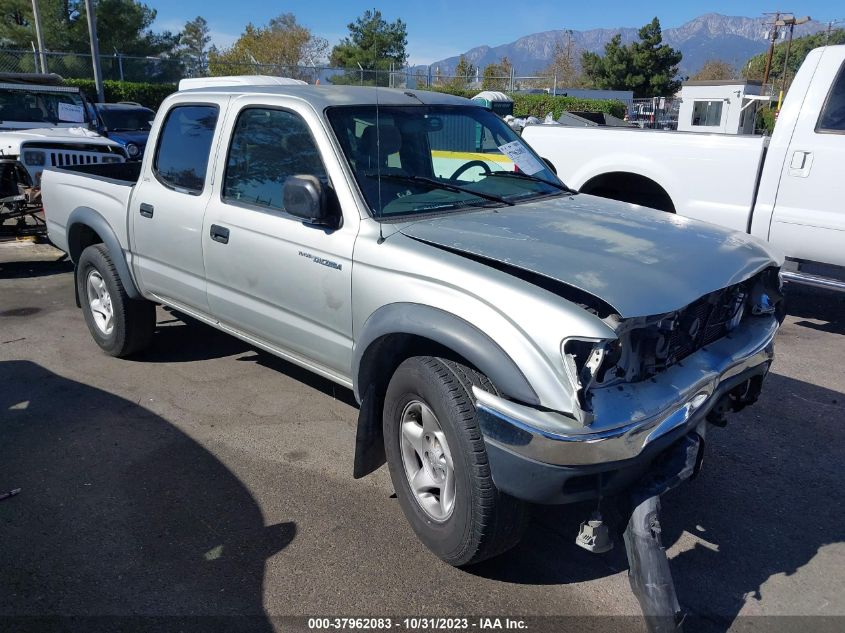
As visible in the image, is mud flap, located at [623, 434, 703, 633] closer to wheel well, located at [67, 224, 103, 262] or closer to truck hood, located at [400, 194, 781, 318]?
truck hood, located at [400, 194, 781, 318]

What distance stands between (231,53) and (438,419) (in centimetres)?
4981

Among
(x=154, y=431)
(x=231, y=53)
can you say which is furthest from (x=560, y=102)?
(x=154, y=431)

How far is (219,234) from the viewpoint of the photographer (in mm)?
4066

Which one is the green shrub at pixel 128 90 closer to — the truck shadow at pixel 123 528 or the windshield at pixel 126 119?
the windshield at pixel 126 119

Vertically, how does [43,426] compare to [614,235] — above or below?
below

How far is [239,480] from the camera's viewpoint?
3.75m

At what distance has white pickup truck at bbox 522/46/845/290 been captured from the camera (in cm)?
561

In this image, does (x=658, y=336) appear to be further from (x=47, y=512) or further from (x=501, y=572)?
(x=47, y=512)

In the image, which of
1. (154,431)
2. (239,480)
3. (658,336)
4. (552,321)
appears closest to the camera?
(552,321)

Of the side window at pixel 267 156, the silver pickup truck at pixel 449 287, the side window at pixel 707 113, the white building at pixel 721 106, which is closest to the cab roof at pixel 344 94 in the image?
the silver pickup truck at pixel 449 287

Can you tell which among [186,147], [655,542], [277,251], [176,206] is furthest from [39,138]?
[655,542]

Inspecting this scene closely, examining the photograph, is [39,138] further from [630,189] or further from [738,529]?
[738,529]

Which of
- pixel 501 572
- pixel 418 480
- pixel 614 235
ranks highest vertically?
pixel 614 235

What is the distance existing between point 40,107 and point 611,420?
36.7ft
